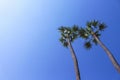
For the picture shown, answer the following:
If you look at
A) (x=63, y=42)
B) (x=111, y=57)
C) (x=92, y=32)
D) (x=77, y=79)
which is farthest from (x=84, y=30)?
(x=77, y=79)

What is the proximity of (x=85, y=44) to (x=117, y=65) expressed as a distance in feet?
31.4

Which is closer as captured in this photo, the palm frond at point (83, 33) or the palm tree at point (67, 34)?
the palm frond at point (83, 33)

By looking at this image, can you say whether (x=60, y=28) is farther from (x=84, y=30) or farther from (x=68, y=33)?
(x=84, y=30)

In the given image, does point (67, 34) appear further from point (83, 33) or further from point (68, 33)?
point (83, 33)

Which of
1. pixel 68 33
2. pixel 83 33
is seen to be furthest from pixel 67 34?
pixel 83 33

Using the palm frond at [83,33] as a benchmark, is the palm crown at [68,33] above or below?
above

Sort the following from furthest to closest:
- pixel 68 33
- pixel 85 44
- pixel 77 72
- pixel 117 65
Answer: pixel 68 33 → pixel 85 44 → pixel 77 72 → pixel 117 65

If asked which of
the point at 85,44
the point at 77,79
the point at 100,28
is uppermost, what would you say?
the point at 100,28

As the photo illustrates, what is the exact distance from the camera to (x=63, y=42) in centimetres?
3338

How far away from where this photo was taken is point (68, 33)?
3319 centimetres

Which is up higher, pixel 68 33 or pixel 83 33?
pixel 68 33

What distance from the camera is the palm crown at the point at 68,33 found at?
105ft

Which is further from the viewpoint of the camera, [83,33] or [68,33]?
[68,33]

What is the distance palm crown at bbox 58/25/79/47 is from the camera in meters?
32.2
